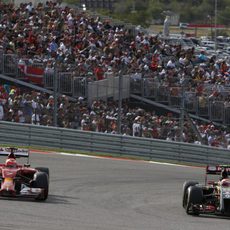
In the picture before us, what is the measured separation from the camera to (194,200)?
50.8 ft

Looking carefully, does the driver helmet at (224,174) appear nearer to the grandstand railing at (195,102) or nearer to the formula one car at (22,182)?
the formula one car at (22,182)

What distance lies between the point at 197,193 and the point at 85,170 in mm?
6240

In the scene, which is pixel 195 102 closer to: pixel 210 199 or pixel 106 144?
pixel 106 144

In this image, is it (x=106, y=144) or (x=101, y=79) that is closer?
(x=106, y=144)

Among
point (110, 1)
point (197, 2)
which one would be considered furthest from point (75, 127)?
point (197, 2)

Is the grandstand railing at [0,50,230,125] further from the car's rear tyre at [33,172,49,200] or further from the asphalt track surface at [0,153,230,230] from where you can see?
the car's rear tyre at [33,172,49,200]

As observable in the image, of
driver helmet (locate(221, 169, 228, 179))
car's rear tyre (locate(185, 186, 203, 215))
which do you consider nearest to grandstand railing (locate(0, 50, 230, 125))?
driver helmet (locate(221, 169, 228, 179))

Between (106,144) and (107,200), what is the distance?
27.3ft

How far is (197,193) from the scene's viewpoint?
51.1ft

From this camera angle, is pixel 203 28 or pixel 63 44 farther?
pixel 203 28

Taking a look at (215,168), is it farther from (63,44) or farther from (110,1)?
(110,1)

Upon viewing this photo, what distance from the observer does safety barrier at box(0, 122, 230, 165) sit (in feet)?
81.9

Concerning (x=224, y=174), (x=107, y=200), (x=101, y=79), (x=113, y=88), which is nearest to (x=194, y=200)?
(x=224, y=174)

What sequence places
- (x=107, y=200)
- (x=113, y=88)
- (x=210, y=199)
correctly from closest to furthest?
(x=210, y=199) < (x=107, y=200) < (x=113, y=88)
